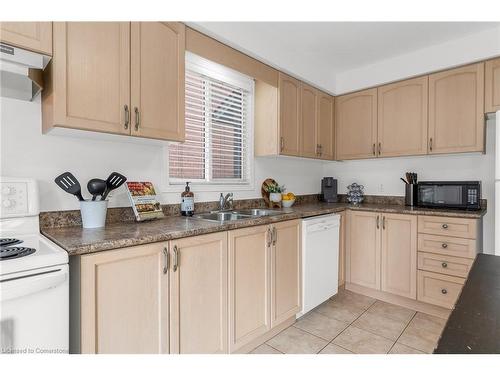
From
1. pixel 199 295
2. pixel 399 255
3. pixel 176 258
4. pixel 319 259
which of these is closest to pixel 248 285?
pixel 199 295

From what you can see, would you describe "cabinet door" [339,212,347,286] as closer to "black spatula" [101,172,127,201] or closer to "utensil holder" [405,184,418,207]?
"utensil holder" [405,184,418,207]

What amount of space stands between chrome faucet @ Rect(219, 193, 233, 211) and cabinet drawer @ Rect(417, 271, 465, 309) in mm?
Answer: 1827

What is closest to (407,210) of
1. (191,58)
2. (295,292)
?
(295,292)

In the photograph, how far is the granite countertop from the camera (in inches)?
19.7

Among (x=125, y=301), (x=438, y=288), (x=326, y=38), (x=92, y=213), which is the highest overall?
(x=326, y=38)

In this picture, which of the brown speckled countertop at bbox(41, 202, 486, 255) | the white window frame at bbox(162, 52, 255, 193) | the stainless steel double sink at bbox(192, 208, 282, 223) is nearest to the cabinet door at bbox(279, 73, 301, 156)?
the white window frame at bbox(162, 52, 255, 193)

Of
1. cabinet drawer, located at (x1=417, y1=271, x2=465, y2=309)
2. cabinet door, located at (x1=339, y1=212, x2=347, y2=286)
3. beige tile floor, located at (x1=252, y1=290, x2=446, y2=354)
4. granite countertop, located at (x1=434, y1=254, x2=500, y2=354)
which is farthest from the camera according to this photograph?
cabinet door, located at (x1=339, y1=212, x2=347, y2=286)

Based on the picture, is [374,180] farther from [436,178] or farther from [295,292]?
[295,292]

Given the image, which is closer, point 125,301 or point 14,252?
point 14,252

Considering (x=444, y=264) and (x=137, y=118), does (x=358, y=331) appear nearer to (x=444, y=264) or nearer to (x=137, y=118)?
(x=444, y=264)

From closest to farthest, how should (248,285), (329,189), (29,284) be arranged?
(29,284) < (248,285) < (329,189)

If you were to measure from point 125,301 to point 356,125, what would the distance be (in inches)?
116

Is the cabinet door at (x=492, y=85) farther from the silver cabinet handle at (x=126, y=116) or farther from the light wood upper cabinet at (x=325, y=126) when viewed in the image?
the silver cabinet handle at (x=126, y=116)

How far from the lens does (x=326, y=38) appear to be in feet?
8.16
